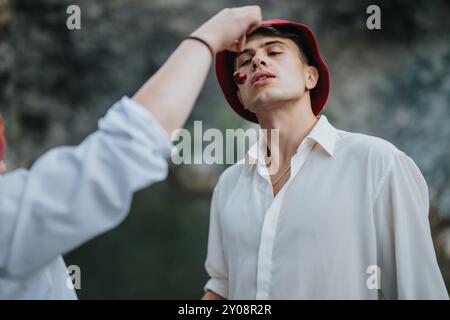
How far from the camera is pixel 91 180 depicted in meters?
0.58

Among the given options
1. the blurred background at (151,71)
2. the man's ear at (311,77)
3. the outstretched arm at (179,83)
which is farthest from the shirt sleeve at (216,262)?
the blurred background at (151,71)

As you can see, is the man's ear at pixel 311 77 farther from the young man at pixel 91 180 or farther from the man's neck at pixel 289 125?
the young man at pixel 91 180

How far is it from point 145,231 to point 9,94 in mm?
1803

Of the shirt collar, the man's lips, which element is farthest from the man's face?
the shirt collar

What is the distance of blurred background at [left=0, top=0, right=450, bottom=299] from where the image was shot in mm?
4461

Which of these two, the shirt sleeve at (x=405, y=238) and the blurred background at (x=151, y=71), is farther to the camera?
the blurred background at (x=151, y=71)

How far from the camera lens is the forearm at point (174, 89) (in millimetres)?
628

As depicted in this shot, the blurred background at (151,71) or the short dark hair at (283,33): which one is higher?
the blurred background at (151,71)

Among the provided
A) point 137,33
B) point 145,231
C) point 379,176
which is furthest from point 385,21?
point 379,176

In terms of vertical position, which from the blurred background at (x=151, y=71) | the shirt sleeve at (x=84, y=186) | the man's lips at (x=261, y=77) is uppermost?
the blurred background at (x=151, y=71)

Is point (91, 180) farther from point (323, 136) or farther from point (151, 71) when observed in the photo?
point (151, 71)

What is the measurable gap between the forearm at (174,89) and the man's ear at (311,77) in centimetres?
81

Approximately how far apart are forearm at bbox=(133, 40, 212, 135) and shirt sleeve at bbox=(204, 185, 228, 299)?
773 mm
